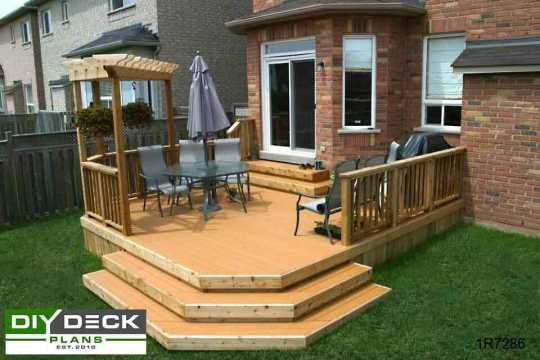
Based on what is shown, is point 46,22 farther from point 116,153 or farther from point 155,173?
point 116,153

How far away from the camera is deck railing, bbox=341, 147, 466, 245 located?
557 cm

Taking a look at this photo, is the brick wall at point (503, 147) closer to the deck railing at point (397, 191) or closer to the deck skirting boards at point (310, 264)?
the deck railing at point (397, 191)

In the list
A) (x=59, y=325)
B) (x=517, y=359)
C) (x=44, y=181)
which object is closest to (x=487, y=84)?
(x=517, y=359)

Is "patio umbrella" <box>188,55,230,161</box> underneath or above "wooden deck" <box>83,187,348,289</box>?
above

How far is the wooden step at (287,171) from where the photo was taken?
855 cm

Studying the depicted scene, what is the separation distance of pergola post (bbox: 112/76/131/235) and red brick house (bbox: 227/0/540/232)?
3.83 m

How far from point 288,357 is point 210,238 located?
7.65 feet

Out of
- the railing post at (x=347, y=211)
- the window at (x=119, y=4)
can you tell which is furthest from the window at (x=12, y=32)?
the railing post at (x=347, y=211)

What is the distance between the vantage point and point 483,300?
4.99 metres

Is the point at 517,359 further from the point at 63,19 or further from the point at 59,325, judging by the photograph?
the point at 63,19

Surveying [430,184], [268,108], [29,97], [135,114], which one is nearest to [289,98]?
[268,108]

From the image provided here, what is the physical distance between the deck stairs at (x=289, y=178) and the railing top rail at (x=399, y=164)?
2.09 meters

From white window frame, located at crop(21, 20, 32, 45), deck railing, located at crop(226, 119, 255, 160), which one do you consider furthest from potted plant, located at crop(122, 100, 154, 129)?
white window frame, located at crop(21, 20, 32, 45)

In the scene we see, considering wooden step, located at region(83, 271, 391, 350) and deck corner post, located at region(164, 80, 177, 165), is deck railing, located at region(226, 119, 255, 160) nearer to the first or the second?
deck corner post, located at region(164, 80, 177, 165)
